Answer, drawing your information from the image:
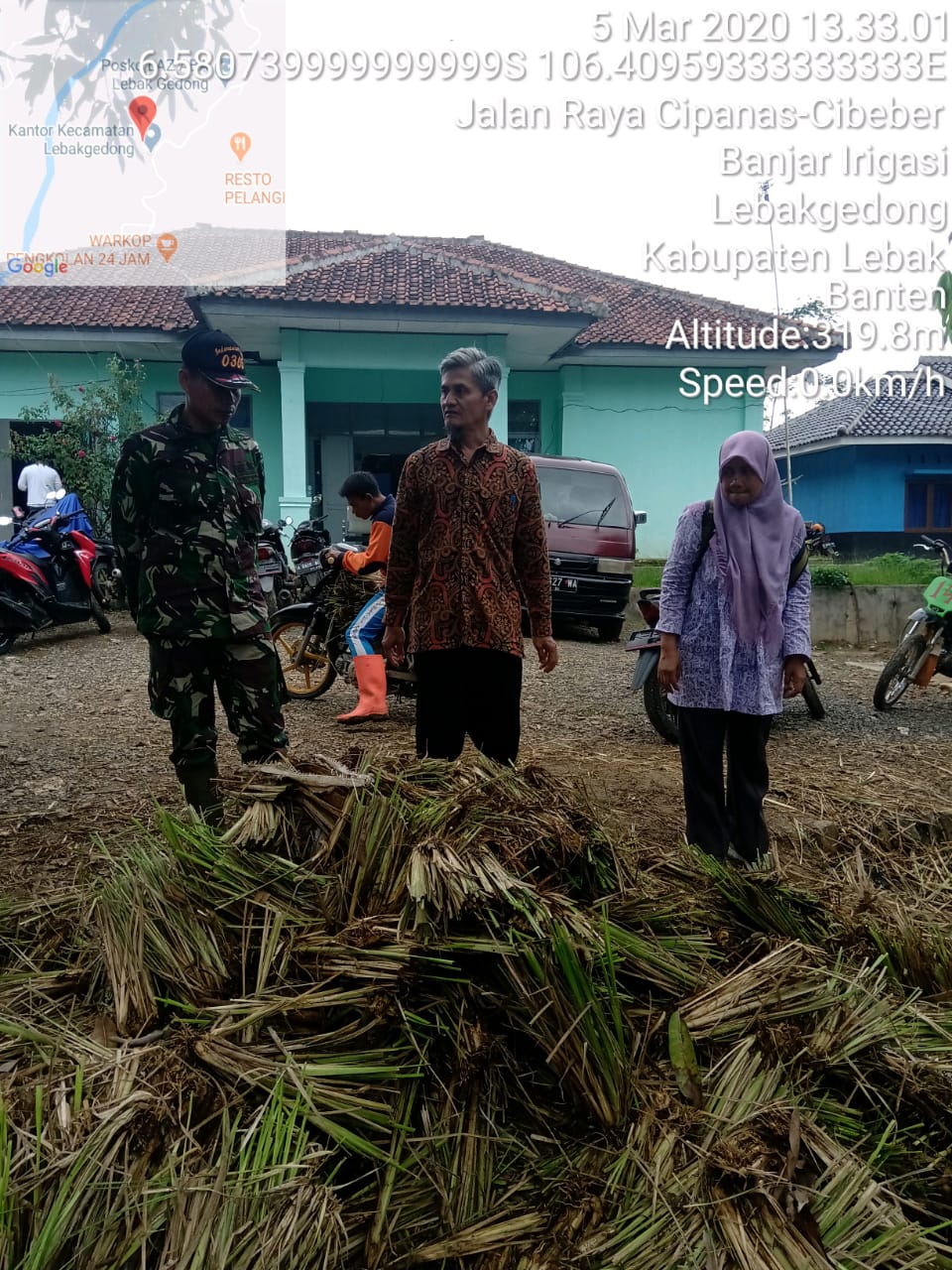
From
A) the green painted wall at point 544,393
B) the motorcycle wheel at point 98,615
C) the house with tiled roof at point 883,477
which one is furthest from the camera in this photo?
the house with tiled roof at point 883,477

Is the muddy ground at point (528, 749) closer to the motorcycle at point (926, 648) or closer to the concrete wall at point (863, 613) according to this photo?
the motorcycle at point (926, 648)

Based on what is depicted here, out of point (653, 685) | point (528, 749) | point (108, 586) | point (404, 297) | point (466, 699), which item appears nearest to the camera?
point (466, 699)

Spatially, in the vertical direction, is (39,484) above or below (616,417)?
below

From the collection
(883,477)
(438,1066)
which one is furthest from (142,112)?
(883,477)

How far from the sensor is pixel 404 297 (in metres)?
12.5

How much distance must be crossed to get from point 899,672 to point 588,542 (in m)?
4.07

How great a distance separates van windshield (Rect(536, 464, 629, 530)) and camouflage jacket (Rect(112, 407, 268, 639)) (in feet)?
23.7

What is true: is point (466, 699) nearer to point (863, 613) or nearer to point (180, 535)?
point (180, 535)

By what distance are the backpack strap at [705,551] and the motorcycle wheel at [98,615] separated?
258 inches

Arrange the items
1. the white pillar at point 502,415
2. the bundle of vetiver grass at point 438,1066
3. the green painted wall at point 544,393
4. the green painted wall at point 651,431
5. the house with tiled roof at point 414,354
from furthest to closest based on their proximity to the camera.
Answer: the green painted wall at point 544,393, the green painted wall at point 651,431, the white pillar at point 502,415, the house with tiled roof at point 414,354, the bundle of vetiver grass at point 438,1066

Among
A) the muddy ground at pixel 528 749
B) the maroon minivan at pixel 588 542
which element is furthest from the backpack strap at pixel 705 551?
the maroon minivan at pixel 588 542

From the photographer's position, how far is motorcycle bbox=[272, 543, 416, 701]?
5.83 m

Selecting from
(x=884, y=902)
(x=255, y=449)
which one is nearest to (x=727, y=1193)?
(x=884, y=902)

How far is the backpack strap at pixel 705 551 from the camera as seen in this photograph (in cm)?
306
